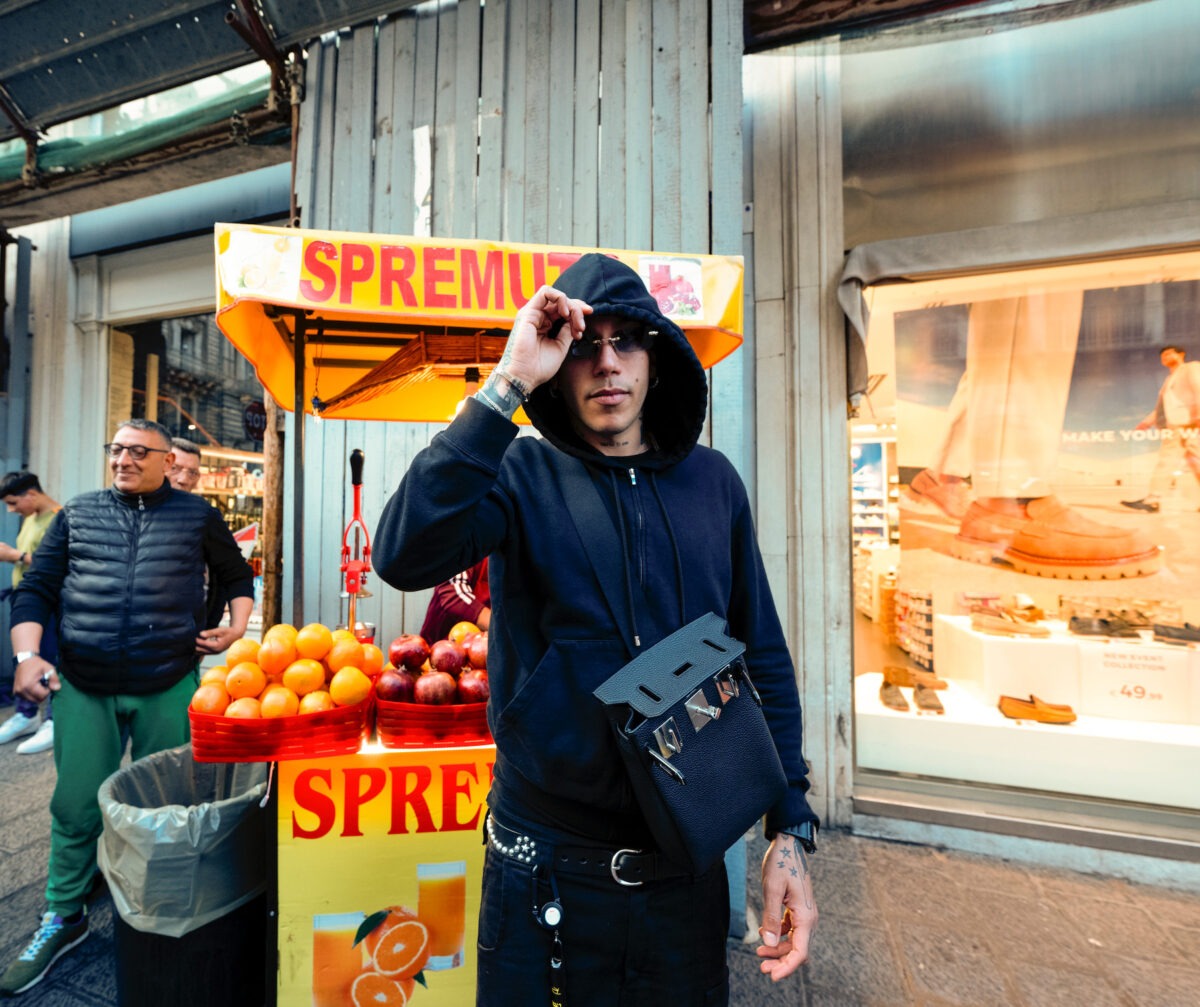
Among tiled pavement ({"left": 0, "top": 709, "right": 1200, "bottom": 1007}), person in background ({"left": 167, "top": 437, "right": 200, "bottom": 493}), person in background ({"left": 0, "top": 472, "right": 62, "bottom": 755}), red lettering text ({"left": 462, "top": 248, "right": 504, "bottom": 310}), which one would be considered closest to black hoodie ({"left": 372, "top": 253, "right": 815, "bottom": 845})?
red lettering text ({"left": 462, "top": 248, "right": 504, "bottom": 310})

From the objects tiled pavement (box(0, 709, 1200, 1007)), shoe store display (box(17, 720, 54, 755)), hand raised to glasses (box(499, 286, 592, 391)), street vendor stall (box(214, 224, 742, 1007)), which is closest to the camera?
hand raised to glasses (box(499, 286, 592, 391))

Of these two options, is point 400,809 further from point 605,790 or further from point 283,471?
point 283,471

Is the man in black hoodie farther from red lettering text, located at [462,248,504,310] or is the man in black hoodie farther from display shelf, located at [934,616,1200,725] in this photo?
display shelf, located at [934,616,1200,725]

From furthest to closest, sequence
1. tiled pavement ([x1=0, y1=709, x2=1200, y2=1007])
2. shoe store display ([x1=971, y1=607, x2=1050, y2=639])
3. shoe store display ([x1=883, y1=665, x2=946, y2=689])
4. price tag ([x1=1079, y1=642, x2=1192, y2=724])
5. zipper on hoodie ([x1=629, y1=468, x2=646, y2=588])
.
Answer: shoe store display ([x1=883, y1=665, x2=946, y2=689]) → shoe store display ([x1=971, y1=607, x2=1050, y2=639]) → price tag ([x1=1079, y1=642, x2=1192, y2=724]) → tiled pavement ([x1=0, y1=709, x2=1200, y2=1007]) → zipper on hoodie ([x1=629, y1=468, x2=646, y2=588])

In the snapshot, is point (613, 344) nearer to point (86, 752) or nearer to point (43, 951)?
point (86, 752)

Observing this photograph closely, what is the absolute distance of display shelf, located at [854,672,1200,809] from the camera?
148 inches

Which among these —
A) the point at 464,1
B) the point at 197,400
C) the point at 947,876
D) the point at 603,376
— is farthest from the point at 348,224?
the point at 947,876

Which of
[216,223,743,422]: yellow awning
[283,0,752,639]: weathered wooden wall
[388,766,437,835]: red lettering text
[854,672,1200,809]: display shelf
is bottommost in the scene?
[854,672,1200,809]: display shelf

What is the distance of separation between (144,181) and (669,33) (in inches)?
202

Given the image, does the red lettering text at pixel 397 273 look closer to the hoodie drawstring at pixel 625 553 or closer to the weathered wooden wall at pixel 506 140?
the hoodie drawstring at pixel 625 553

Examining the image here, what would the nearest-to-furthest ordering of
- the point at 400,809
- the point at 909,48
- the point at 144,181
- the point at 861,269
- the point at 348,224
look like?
the point at 400,809 < the point at 861,269 < the point at 909,48 < the point at 348,224 < the point at 144,181

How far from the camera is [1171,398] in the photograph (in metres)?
3.97

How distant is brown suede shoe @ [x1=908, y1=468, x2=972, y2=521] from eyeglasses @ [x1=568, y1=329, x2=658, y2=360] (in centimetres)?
393

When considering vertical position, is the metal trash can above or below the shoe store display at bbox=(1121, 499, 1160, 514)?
below
